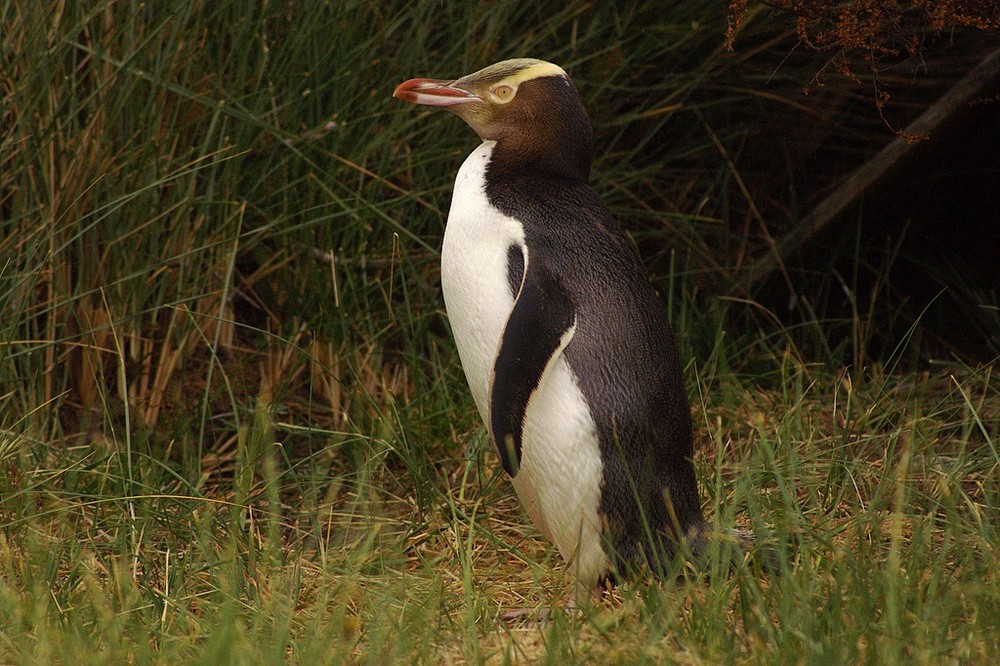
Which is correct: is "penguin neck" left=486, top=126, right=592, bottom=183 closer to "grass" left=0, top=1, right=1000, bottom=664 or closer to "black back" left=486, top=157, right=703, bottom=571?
"black back" left=486, top=157, right=703, bottom=571

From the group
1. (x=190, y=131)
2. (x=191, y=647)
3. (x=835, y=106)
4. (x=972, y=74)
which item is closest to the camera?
(x=191, y=647)

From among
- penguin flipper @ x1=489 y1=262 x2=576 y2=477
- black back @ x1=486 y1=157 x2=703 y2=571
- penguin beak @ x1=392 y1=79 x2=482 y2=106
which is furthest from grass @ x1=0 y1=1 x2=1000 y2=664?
penguin beak @ x1=392 y1=79 x2=482 y2=106

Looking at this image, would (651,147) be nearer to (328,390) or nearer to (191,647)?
(328,390)

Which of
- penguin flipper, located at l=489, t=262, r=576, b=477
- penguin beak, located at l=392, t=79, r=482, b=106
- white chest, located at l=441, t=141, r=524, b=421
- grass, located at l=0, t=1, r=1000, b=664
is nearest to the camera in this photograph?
grass, located at l=0, t=1, r=1000, b=664

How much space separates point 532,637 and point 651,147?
2.49 m

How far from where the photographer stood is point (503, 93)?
231 cm

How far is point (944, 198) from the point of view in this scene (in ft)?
13.6

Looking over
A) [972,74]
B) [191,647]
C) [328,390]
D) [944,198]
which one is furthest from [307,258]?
[944,198]

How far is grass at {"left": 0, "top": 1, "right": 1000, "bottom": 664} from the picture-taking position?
6.00ft

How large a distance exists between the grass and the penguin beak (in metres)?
0.52

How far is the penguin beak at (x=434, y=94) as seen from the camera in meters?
2.32

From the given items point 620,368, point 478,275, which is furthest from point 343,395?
point 620,368

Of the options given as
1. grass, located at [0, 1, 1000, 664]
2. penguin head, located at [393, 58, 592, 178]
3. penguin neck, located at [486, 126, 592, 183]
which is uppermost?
penguin head, located at [393, 58, 592, 178]

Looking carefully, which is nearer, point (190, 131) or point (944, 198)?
point (190, 131)
